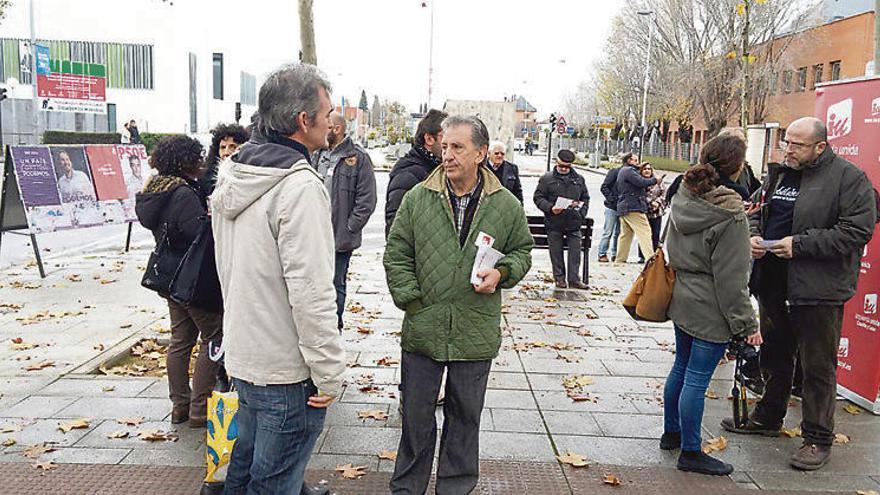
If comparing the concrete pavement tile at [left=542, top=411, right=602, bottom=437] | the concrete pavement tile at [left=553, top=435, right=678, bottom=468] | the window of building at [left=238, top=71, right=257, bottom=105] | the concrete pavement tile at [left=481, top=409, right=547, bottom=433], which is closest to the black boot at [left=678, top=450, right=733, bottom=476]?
the concrete pavement tile at [left=553, top=435, right=678, bottom=468]

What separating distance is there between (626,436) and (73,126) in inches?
2337

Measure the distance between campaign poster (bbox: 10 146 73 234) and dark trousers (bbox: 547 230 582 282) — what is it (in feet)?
21.8

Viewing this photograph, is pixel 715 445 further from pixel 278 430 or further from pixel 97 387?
pixel 97 387

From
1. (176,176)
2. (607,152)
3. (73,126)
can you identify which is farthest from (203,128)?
(176,176)

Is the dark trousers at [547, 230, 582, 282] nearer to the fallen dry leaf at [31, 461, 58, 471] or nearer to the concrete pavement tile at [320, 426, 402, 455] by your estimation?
the concrete pavement tile at [320, 426, 402, 455]

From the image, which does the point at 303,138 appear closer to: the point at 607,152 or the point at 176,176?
the point at 176,176

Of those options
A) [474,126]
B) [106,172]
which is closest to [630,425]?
[474,126]

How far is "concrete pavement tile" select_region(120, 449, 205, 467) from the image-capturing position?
14.4 feet

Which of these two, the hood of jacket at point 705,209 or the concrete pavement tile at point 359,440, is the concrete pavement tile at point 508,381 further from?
the hood of jacket at point 705,209

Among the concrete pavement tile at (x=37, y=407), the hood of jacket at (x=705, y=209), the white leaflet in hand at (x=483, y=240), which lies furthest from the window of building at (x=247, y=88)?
the white leaflet in hand at (x=483, y=240)

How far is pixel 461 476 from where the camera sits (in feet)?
12.3

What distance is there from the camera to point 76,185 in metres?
11.0

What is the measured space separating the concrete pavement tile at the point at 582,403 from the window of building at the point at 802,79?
47765mm

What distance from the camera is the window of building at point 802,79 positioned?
155ft
